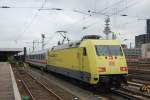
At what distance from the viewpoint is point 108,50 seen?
787 inches

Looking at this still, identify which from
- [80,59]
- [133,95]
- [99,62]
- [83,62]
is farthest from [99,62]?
[133,95]

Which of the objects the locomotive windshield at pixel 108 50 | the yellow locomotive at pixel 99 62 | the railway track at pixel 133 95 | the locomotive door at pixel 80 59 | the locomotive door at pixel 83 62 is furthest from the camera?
the locomotive door at pixel 80 59

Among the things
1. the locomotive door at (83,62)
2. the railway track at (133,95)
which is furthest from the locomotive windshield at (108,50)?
the railway track at (133,95)

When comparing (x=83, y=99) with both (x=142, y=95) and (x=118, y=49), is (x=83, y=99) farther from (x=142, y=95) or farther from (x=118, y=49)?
(x=118, y=49)

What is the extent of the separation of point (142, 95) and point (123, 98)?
3.02 feet

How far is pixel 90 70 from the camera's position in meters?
18.9

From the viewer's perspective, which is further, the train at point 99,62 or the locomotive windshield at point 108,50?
the locomotive windshield at point 108,50

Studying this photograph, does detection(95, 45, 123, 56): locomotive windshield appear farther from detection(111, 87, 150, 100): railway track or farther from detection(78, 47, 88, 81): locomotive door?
detection(111, 87, 150, 100): railway track

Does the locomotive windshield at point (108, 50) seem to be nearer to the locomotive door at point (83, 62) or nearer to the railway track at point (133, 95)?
the locomotive door at point (83, 62)

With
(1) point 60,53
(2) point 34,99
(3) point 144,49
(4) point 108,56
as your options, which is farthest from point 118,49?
(3) point 144,49

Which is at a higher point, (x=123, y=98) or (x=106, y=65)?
(x=106, y=65)

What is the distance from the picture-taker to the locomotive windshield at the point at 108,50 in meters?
19.7

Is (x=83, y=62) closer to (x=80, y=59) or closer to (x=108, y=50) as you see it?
(x=80, y=59)

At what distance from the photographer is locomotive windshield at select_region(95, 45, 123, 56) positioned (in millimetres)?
19663
